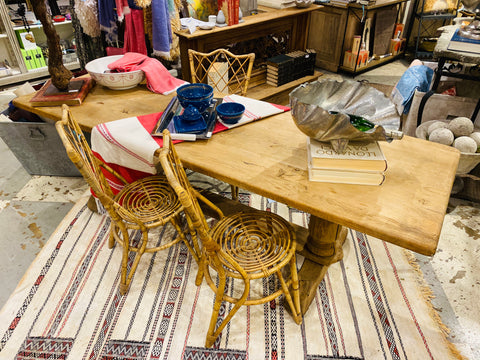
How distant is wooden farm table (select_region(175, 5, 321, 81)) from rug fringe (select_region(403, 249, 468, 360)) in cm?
224

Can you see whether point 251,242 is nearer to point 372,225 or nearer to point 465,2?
point 372,225

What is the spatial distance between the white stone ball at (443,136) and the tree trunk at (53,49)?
231 cm

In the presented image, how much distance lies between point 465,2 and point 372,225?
2.25 metres

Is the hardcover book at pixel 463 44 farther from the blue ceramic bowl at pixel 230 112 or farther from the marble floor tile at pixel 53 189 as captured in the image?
the marble floor tile at pixel 53 189

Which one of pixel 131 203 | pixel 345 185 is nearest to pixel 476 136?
pixel 345 185

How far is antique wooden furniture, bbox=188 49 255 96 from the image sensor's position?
7.79ft

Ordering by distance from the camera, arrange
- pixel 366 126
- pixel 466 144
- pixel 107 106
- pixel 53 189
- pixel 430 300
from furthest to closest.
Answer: pixel 53 189 → pixel 466 144 → pixel 107 106 → pixel 430 300 → pixel 366 126

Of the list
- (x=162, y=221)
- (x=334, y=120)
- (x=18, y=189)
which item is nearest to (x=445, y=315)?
(x=334, y=120)

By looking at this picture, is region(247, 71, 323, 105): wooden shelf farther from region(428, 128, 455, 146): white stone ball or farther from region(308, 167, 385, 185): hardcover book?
region(308, 167, 385, 185): hardcover book

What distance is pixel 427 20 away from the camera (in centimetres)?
514

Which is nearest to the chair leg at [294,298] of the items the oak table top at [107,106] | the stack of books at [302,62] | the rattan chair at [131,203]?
the rattan chair at [131,203]

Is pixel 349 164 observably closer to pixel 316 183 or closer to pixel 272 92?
pixel 316 183

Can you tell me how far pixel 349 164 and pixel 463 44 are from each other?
190cm

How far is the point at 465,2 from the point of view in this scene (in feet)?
7.93
